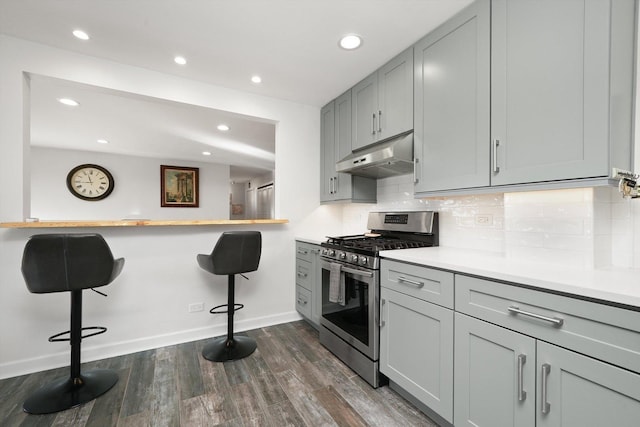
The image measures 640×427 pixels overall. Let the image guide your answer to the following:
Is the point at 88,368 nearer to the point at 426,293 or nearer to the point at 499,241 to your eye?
the point at 426,293

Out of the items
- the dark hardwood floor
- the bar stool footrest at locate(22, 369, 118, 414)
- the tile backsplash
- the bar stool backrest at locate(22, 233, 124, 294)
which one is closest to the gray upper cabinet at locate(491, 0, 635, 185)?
the tile backsplash

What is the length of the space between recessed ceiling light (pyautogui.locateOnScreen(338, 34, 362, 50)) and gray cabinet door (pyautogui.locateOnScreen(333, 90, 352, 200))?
677mm

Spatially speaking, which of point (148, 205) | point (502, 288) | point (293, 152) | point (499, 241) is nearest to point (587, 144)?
point (502, 288)

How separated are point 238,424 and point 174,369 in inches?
34.1

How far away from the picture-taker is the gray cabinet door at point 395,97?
2064mm

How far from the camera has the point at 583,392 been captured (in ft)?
A: 3.15

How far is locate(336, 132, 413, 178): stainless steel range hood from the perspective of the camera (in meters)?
2.03

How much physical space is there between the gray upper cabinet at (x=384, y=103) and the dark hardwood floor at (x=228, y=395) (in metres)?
1.90

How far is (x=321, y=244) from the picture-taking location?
250 cm

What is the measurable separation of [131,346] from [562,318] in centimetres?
296

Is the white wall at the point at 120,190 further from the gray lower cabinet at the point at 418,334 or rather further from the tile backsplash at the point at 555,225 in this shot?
the tile backsplash at the point at 555,225

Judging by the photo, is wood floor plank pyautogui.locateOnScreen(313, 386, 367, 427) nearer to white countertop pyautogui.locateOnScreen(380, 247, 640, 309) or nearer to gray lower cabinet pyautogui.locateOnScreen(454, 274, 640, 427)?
gray lower cabinet pyautogui.locateOnScreen(454, 274, 640, 427)

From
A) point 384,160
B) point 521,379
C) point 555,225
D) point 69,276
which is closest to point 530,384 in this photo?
point 521,379

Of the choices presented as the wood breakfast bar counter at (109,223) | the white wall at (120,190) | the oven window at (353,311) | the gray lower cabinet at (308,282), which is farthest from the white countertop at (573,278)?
the white wall at (120,190)
